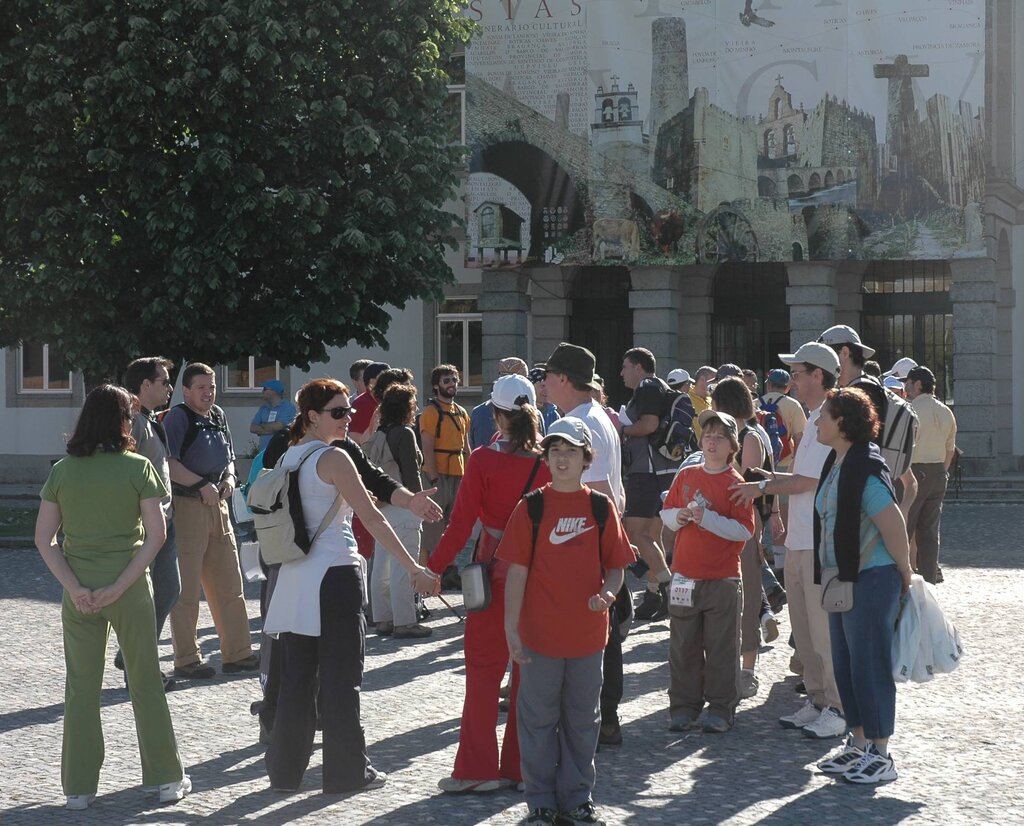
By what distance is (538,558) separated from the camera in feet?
22.5

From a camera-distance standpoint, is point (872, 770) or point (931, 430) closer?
point (872, 770)

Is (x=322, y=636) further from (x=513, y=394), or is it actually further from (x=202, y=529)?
(x=202, y=529)

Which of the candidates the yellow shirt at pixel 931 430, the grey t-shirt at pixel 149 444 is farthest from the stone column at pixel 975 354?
the grey t-shirt at pixel 149 444

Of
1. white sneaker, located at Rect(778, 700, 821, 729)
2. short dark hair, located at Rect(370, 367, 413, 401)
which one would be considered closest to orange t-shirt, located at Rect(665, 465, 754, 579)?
white sneaker, located at Rect(778, 700, 821, 729)

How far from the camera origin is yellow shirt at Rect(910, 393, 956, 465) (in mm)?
15211

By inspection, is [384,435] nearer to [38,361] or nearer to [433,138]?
[433,138]

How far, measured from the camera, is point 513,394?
7562 millimetres

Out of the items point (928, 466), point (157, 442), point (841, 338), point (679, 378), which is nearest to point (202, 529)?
point (157, 442)

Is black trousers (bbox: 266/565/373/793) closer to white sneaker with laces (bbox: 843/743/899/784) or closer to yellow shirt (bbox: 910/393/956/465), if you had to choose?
white sneaker with laces (bbox: 843/743/899/784)

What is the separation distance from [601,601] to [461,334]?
2665 cm

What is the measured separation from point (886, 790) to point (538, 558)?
6.45 feet

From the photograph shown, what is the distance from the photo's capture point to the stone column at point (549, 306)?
3331 cm

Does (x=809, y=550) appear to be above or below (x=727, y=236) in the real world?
below

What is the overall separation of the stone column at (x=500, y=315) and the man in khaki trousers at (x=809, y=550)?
22814 mm
